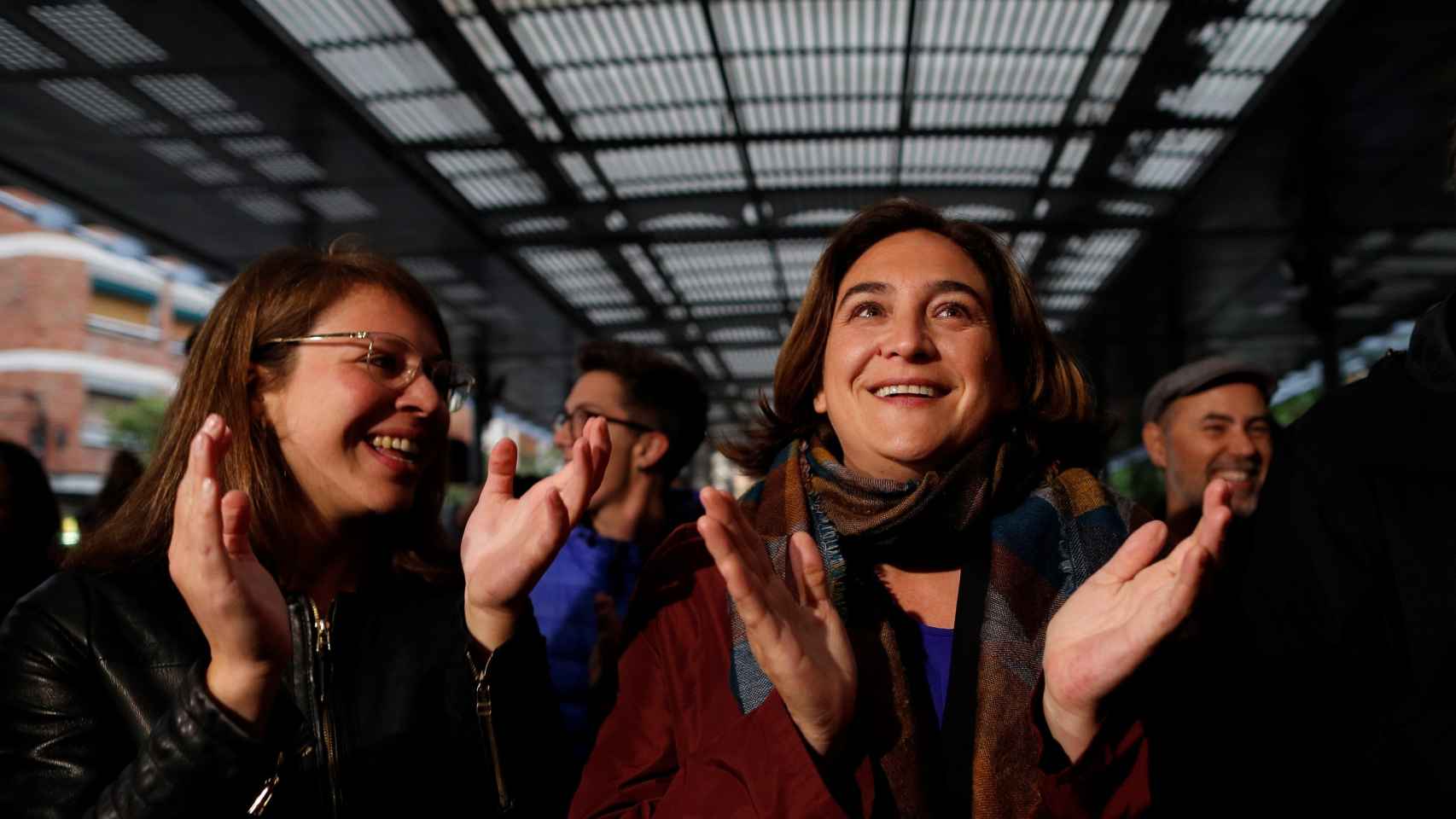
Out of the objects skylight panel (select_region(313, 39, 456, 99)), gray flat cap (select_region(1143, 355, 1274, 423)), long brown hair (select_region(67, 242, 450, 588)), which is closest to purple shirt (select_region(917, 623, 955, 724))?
long brown hair (select_region(67, 242, 450, 588))

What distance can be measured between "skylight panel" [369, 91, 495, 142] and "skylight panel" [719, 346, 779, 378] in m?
8.64

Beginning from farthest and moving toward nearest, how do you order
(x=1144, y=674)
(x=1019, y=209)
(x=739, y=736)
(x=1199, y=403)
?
(x=1019, y=209)
(x=1199, y=403)
(x=1144, y=674)
(x=739, y=736)

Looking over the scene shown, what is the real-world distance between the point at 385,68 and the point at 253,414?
5.29 meters

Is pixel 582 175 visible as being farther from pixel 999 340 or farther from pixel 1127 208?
pixel 999 340

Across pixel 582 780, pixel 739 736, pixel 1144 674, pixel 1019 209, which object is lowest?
pixel 582 780

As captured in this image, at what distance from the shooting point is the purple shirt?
2213 millimetres

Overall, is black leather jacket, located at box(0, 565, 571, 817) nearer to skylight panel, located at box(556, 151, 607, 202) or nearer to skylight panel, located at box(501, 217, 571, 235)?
skylight panel, located at box(556, 151, 607, 202)

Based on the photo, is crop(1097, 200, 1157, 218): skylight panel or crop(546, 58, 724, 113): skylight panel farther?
crop(1097, 200, 1157, 218): skylight panel

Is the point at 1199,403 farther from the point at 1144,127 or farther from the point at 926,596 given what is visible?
the point at 1144,127

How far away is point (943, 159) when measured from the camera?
364 inches

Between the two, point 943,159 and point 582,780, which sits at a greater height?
point 943,159

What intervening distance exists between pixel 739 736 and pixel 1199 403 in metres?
3.63

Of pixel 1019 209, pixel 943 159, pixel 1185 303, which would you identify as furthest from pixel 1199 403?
pixel 1185 303

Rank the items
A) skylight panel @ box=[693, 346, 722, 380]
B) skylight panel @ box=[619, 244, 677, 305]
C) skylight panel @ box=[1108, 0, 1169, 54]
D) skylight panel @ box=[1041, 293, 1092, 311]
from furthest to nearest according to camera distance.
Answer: skylight panel @ box=[693, 346, 722, 380], skylight panel @ box=[1041, 293, 1092, 311], skylight panel @ box=[619, 244, 677, 305], skylight panel @ box=[1108, 0, 1169, 54]
